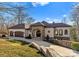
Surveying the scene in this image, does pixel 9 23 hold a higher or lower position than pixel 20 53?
higher

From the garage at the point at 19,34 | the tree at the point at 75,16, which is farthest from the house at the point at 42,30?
the tree at the point at 75,16

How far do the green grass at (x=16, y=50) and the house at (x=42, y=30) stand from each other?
0.55 feet

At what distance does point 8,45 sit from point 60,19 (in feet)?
2.76

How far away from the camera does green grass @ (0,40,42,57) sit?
3033 mm

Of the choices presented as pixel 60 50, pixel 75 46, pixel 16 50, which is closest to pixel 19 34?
pixel 16 50

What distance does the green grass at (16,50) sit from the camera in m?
3.03

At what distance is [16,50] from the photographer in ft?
10.0

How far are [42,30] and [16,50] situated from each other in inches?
18.7

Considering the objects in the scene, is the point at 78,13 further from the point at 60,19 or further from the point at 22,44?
the point at 22,44

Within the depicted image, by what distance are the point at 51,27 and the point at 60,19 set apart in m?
0.18

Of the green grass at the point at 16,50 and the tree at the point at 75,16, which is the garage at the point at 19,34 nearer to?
the green grass at the point at 16,50

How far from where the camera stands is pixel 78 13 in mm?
3037

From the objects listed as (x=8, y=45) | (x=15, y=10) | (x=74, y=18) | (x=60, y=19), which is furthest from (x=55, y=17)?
(x=8, y=45)

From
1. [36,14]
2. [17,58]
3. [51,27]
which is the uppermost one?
[36,14]
